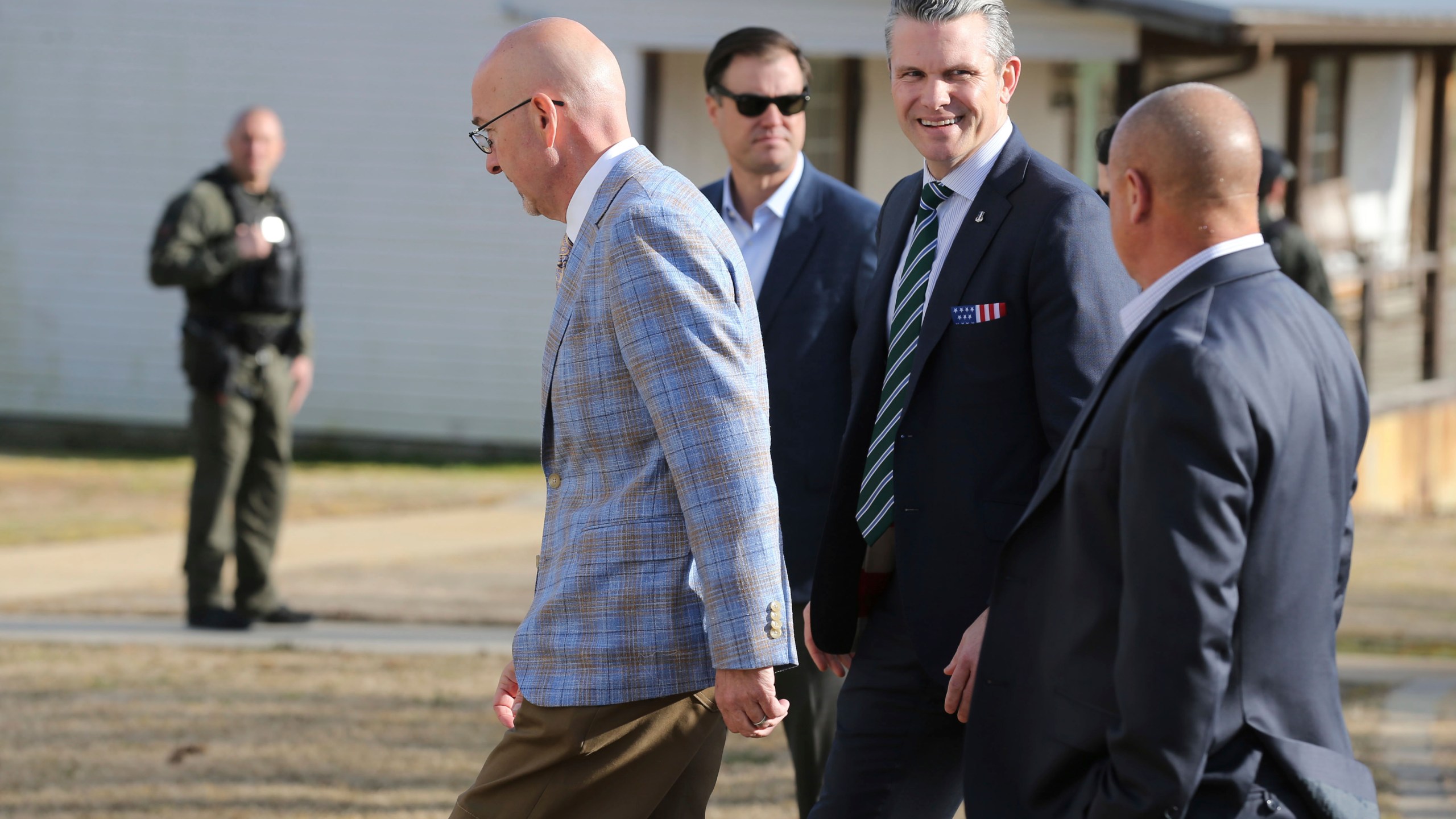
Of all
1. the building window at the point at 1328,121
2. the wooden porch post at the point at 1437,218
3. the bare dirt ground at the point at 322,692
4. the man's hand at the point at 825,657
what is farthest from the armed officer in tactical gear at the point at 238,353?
the building window at the point at 1328,121

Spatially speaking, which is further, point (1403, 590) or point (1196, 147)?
point (1403, 590)

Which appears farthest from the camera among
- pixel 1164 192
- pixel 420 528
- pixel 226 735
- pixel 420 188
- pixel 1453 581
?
pixel 420 188

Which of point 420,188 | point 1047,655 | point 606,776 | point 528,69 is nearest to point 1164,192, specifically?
point 1047,655

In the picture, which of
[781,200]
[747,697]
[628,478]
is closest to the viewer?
[747,697]

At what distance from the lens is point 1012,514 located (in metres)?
2.91

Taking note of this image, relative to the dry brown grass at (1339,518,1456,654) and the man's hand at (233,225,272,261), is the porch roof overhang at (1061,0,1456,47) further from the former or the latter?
the man's hand at (233,225,272,261)

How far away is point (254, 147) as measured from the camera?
7.51 m

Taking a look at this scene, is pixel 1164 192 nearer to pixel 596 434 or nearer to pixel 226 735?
pixel 596 434

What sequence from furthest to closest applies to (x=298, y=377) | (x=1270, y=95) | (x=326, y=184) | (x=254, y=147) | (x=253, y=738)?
(x=1270, y=95) < (x=326, y=184) < (x=298, y=377) < (x=254, y=147) < (x=253, y=738)

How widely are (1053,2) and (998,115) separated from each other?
10757mm

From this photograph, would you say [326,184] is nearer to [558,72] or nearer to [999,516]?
[558,72]

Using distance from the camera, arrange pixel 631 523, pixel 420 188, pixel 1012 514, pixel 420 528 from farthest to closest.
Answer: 1. pixel 420 188
2. pixel 420 528
3. pixel 1012 514
4. pixel 631 523

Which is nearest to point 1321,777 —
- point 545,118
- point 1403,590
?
point 545,118

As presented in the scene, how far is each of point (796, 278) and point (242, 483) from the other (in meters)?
4.40
